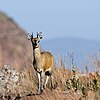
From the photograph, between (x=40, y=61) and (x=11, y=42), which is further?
(x=11, y=42)

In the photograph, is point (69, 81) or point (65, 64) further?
point (65, 64)

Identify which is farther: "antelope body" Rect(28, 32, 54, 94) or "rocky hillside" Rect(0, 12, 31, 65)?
"rocky hillside" Rect(0, 12, 31, 65)

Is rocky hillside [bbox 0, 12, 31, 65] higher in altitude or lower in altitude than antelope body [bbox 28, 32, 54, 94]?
higher

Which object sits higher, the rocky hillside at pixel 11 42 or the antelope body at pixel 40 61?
the rocky hillside at pixel 11 42

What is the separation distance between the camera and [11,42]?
5641cm

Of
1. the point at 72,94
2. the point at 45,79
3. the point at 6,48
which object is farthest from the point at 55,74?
the point at 6,48

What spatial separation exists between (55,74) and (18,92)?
4.06 feet

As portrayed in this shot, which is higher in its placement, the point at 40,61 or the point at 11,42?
the point at 11,42

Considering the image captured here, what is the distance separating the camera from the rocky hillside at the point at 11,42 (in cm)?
5381

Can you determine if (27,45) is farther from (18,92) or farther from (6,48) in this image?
(18,92)

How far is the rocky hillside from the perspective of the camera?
177 feet

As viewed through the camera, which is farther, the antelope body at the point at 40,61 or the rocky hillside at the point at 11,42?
the rocky hillside at the point at 11,42

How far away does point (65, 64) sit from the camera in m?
17.6

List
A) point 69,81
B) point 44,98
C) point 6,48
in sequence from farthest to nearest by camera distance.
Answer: point 6,48, point 69,81, point 44,98
